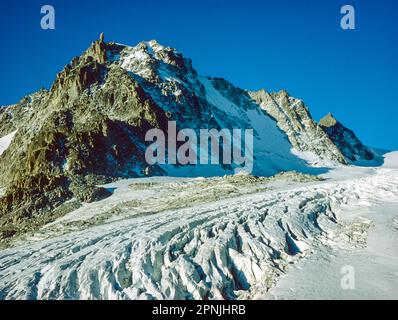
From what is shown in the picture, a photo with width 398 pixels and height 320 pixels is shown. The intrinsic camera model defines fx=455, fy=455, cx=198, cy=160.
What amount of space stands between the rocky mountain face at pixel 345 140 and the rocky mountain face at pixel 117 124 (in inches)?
104

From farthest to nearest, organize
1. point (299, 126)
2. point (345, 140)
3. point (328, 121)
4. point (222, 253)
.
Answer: point (328, 121) < point (345, 140) < point (299, 126) < point (222, 253)

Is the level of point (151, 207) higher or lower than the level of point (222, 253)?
lower

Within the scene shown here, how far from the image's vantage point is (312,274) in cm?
2016

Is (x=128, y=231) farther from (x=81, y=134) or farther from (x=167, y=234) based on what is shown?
(x=81, y=134)

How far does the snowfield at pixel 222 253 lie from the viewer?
18.4m

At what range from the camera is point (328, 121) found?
170 m

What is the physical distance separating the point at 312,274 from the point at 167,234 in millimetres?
7628

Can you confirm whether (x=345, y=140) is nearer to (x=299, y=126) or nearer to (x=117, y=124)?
(x=299, y=126)

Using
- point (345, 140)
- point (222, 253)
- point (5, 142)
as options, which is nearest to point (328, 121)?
point (345, 140)

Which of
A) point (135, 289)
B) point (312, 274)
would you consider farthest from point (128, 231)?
point (312, 274)
